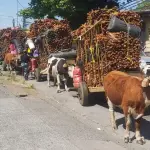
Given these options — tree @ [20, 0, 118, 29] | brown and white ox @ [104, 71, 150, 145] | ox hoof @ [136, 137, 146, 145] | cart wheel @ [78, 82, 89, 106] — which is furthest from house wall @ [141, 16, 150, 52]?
ox hoof @ [136, 137, 146, 145]

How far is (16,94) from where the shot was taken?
47.5 feet

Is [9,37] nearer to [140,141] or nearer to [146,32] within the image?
[146,32]

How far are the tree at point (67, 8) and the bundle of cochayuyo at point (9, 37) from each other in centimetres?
198

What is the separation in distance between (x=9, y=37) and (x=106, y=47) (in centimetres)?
1400

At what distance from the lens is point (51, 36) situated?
17.0 metres

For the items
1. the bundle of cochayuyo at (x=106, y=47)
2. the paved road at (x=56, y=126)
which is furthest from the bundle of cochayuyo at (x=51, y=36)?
the bundle of cochayuyo at (x=106, y=47)

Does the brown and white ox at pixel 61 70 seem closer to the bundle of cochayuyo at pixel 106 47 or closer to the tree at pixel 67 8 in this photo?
the bundle of cochayuyo at pixel 106 47

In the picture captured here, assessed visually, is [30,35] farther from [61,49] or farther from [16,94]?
[16,94]

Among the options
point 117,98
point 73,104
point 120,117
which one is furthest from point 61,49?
point 117,98

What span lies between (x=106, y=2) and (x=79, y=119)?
48.8 feet

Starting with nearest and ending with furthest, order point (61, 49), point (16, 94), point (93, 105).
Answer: point (93, 105), point (16, 94), point (61, 49)

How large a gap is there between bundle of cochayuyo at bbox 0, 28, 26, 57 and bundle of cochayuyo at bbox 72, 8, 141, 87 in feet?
38.6

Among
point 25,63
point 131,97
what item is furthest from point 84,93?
point 25,63

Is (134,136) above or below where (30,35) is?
below
